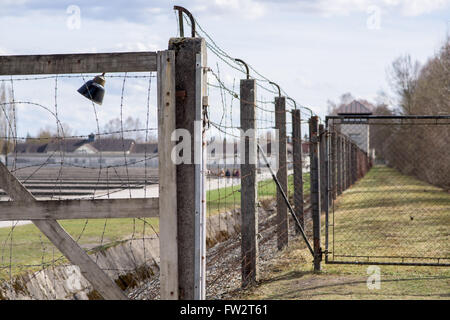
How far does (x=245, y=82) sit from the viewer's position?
24.4 feet

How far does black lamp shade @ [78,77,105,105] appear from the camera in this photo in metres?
4.95

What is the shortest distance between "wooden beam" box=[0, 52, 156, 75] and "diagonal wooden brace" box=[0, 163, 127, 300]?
806 mm

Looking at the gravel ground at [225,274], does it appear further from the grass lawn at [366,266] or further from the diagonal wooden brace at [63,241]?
the diagonal wooden brace at [63,241]

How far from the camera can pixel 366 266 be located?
28.5 feet

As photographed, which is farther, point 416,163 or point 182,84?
point 416,163

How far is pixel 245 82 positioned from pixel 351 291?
2.86 meters

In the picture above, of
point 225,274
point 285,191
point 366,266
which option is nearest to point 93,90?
point 225,274

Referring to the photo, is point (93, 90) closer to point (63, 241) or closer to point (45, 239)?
point (63, 241)

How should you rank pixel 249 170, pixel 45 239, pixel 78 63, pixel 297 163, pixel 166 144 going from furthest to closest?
pixel 45 239 → pixel 297 163 → pixel 249 170 → pixel 78 63 → pixel 166 144

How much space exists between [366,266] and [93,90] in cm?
535

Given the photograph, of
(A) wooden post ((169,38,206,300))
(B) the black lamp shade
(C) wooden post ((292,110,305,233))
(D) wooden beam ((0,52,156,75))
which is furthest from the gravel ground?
(D) wooden beam ((0,52,156,75))

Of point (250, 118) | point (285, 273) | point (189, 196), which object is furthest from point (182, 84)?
point (285, 273)

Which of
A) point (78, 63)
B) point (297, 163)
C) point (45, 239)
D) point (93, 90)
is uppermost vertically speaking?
point (78, 63)
